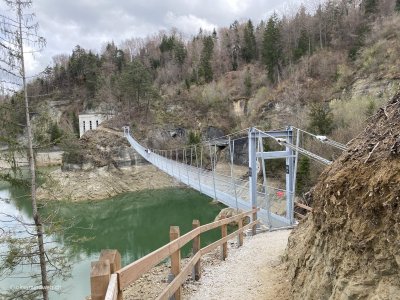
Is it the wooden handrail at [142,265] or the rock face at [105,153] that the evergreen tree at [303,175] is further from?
the rock face at [105,153]

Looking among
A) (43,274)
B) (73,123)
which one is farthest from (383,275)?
(73,123)

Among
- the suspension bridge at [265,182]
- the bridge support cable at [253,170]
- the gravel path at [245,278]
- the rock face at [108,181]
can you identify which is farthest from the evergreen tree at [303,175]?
the rock face at [108,181]

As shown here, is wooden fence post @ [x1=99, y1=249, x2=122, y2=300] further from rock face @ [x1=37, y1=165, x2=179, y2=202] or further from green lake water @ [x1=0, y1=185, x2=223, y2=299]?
rock face @ [x1=37, y1=165, x2=179, y2=202]

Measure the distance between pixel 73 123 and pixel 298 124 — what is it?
109 feet

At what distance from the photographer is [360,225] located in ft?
6.89

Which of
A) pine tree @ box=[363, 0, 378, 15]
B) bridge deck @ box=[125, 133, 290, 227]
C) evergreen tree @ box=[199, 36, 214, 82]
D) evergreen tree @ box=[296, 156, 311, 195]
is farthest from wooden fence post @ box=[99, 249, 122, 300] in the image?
evergreen tree @ box=[199, 36, 214, 82]

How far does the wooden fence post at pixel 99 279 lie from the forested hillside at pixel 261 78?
16.4m

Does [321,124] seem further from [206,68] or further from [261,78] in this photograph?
[206,68]

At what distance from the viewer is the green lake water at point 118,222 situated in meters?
10.0

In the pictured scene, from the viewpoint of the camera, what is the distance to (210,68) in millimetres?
43250

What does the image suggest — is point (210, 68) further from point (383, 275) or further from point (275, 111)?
point (383, 275)

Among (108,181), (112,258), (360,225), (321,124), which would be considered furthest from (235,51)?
(112,258)

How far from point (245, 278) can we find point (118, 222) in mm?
16299

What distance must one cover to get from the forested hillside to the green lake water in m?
5.62
